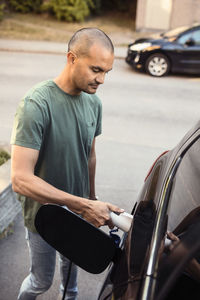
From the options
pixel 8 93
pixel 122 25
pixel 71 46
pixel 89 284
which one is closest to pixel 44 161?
pixel 71 46

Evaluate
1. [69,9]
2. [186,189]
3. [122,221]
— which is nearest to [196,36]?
[186,189]

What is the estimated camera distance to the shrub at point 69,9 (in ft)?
61.7

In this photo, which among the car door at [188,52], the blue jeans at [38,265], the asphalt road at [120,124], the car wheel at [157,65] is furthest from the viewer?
the car wheel at [157,65]

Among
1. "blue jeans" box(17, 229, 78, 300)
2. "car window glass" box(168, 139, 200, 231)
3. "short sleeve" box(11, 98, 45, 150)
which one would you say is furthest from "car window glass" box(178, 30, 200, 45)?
"short sleeve" box(11, 98, 45, 150)

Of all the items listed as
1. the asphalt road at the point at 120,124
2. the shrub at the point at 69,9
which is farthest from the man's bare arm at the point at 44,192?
the shrub at the point at 69,9

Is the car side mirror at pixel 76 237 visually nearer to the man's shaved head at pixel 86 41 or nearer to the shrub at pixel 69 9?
the man's shaved head at pixel 86 41

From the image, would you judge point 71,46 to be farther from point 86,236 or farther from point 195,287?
point 195,287

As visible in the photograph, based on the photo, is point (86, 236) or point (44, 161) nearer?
point (86, 236)

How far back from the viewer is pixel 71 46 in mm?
1997

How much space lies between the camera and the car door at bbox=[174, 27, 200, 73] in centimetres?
1022

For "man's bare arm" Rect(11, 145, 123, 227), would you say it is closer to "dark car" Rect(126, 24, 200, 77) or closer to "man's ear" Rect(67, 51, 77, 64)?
"man's ear" Rect(67, 51, 77, 64)

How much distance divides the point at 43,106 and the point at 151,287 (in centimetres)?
101

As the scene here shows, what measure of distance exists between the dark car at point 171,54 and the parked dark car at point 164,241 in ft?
27.5

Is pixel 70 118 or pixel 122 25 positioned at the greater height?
pixel 70 118
